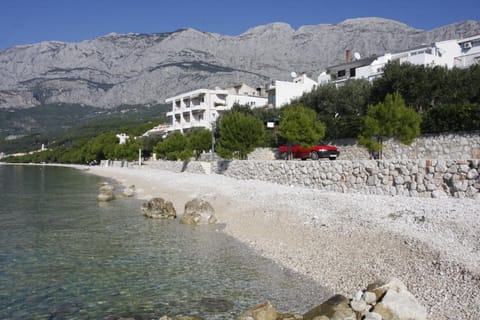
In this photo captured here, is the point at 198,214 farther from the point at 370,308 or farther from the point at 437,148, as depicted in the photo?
the point at 437,148

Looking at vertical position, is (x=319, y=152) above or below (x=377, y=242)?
above

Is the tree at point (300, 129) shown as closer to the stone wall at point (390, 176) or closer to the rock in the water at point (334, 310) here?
the stone wall at point (390, 176)

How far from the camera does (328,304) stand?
27.9 feet

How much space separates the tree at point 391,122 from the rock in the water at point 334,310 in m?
25.1

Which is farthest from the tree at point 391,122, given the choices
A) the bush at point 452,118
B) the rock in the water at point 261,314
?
the rock in the water at point 261,314

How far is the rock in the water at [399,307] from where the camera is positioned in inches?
303

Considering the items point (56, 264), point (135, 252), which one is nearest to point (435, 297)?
point (135, 252)

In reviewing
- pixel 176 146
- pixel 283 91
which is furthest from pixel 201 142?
pixel 283 91

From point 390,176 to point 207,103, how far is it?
68.9 metres

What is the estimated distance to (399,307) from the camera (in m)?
7.76

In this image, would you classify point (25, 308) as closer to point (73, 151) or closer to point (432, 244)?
point (432, 244)

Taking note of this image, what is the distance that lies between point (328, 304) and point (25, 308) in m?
7.37

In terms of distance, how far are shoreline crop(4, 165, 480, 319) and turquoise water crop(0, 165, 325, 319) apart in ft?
3.36

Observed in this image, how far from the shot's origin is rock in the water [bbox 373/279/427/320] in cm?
769
